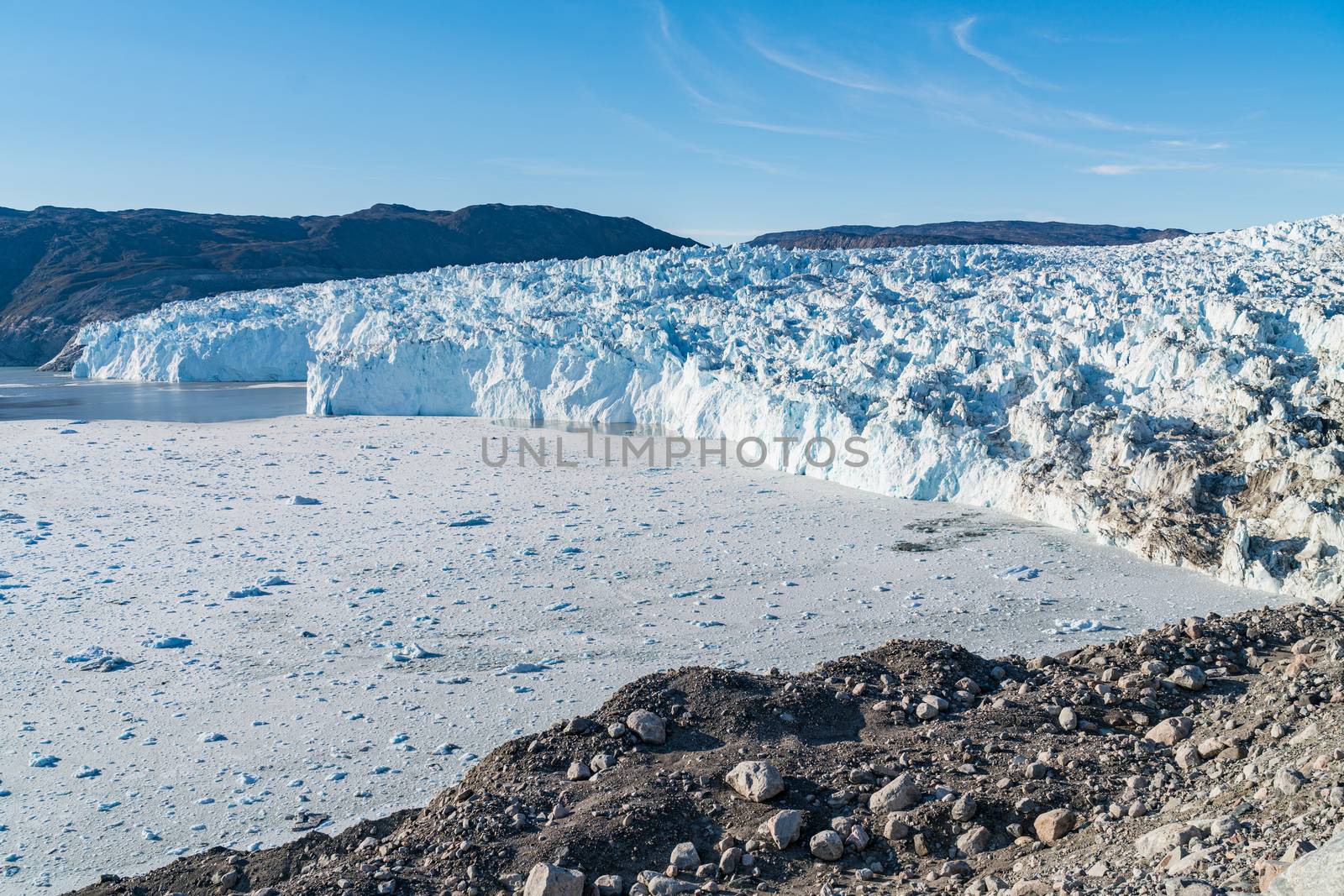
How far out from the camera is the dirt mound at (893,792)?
2721 mm

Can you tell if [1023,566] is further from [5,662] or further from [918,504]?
[5,662]

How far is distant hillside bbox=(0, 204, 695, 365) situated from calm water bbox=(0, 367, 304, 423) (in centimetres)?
1342

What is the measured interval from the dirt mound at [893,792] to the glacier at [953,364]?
11.1 feet

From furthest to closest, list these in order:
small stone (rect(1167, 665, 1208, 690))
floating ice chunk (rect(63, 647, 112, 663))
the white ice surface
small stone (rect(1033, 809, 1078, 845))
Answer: floating ice chunk (rect(63, 647, 112, 663)) → the white ice surface → small stone (rect(1167, 665, 1208, 690)) → small stone (rect(1033, 809, 1078, 845))

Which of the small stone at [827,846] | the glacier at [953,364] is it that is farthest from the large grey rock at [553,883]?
the glacier at [953,364]

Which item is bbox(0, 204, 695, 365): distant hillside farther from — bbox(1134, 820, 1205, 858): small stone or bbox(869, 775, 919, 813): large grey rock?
bbox(1134, 820, 1205, 858): small stone

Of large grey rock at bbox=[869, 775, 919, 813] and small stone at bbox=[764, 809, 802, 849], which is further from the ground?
large grey rock at bbox=[869, 775, 919, 813]

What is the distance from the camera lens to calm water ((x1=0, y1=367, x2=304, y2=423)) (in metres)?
17.7

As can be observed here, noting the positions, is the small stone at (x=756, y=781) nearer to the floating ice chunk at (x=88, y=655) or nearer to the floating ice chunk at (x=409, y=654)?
the floating ice chunk at (x=409, y=654)

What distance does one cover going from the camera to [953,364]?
1198 centimetres

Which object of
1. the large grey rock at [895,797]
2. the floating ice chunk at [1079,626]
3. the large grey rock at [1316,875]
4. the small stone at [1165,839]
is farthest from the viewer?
the floating ice chunk at [1079,626]

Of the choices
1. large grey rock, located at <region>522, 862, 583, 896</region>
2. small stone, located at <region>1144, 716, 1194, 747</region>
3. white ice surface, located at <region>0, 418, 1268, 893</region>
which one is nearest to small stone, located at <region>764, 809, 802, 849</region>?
large grey rock, located at <region>522, 862, 583, 896</region>

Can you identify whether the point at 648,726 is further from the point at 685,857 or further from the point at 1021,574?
the point at 1021,574

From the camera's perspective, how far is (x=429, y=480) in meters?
11.0
